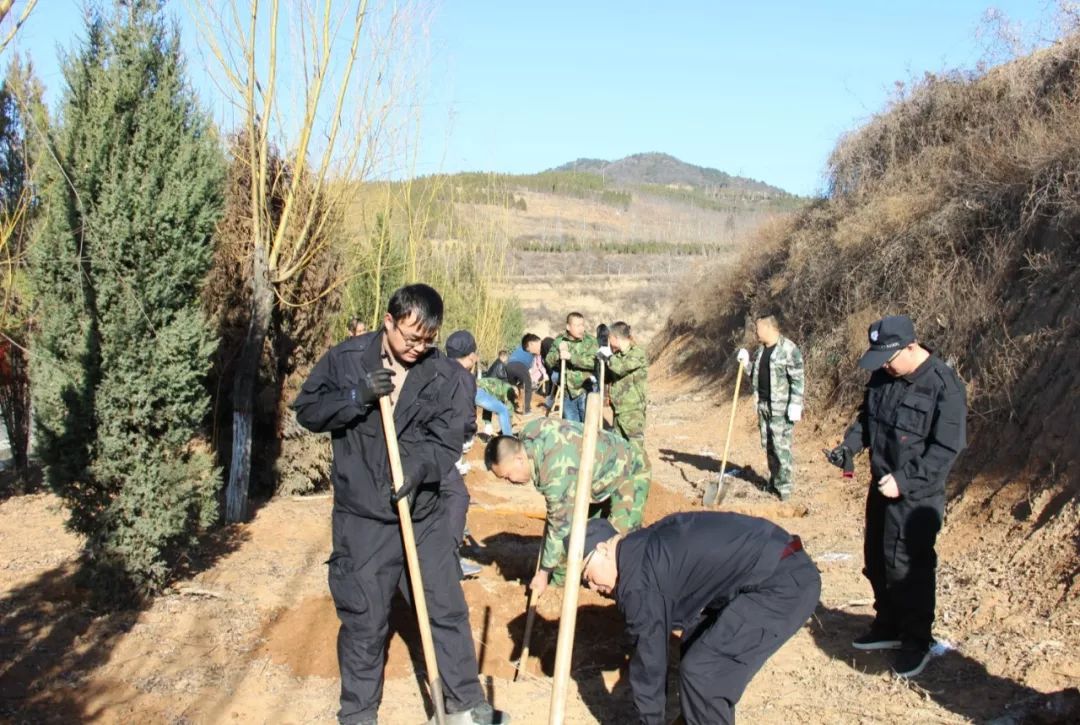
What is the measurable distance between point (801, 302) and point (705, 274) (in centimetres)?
975

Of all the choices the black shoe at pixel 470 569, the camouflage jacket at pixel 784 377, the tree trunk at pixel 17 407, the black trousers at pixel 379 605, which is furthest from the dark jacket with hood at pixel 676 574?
the tree trunk at pixel 17 407

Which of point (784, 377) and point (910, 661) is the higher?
point (784, 377)

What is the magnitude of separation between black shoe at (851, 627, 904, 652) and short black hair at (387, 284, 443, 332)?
2.99m

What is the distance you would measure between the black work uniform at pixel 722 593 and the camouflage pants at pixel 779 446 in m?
5.78

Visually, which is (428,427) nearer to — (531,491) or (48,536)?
(48,536)

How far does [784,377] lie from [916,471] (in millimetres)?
4788

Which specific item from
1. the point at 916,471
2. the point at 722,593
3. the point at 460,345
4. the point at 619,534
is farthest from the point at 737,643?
the point at 460,345

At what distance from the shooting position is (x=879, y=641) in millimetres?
4984

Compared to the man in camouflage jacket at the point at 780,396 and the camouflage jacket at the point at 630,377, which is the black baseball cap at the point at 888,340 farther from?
the man in camouflage jacket at the point at 780,396

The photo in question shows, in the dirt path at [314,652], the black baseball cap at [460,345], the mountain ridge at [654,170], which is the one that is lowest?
the dirt path at [314,652]

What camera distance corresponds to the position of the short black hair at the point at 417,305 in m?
3.82

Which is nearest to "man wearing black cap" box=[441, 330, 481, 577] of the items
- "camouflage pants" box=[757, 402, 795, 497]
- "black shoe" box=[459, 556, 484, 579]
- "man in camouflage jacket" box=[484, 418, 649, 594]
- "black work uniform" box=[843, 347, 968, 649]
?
"black shoe" box=[459, 556, 484, 579]

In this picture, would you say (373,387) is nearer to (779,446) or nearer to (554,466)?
(554,466)

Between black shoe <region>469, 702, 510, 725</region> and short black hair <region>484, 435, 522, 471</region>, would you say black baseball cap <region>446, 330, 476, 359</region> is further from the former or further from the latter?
black shoe <region>469, 702, 510, 725</region>
